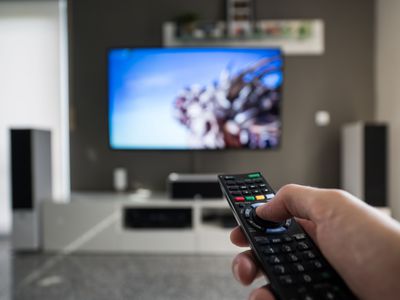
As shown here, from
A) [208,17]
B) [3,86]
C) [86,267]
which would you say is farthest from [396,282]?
[3,86]

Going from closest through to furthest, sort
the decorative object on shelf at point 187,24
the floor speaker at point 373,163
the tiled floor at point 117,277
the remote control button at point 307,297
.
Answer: the remote control button at point 307,297 → the tiled floor at point 117,277 → the floor speaker at point 373,163 → the decorative object on shelf at point 187,24

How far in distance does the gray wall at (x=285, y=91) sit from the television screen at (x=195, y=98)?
0.88 ft

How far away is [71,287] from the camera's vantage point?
1.65 meters

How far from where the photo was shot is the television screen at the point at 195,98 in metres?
2.27

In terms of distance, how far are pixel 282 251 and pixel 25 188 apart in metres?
2.09

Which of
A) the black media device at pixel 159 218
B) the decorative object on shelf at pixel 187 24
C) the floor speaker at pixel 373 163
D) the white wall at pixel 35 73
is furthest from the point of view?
the white wall at pixel 35 73

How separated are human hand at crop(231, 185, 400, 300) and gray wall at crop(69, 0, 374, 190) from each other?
2005 millimetres

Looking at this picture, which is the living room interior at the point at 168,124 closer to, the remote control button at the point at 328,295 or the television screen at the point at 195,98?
the television screen at the point at 195,98

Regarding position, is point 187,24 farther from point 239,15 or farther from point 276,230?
point 276,230

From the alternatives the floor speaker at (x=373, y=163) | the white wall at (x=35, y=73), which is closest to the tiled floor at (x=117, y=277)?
the white wall at (x=35, y=73)

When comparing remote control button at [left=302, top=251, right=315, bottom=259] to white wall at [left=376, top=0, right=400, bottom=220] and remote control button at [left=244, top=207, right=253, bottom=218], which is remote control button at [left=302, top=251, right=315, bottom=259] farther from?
white wall at [left=376, top=0, right=400, bottom=220]

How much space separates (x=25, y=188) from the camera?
7.10 ft

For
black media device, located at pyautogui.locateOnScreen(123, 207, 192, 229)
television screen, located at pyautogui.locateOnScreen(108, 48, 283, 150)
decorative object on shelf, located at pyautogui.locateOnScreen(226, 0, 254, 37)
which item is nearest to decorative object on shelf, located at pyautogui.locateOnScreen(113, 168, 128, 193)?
television screen, located at pyautogui.locateOnScreen(108, 48, 283, 150)

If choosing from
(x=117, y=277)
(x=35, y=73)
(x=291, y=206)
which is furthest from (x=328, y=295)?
(x=35, y=73)
